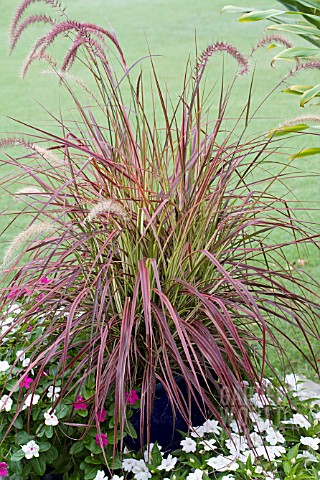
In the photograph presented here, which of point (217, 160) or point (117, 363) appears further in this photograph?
point (217, 160)

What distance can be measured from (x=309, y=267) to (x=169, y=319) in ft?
6.28

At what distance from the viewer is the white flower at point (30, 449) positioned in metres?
1.81

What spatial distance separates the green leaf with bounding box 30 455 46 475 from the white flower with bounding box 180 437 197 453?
37 cm

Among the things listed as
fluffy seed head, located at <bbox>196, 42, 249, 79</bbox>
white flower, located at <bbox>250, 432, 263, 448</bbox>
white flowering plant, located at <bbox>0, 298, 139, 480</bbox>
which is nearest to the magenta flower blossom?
white flowering plant, located at <bbox>0, 298, 139, 480</bbox>

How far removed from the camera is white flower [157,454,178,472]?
6.01ft

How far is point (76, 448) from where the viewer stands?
1859 mm

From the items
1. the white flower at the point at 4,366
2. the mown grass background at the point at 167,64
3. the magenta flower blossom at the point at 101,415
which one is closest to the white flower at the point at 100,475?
the magenta flower blossom at the point at 101,415

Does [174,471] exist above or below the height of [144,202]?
below

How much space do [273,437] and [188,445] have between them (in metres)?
0.25

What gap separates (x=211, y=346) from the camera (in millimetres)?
1825

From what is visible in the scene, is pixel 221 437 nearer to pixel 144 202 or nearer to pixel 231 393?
pixel 231 393

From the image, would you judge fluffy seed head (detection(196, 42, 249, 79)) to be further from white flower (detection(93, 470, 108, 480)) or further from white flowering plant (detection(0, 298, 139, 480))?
white flower (detection(93, 470, 108, 480))

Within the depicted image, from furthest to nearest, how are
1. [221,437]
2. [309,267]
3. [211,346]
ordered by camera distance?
[309,267]
[221,437]
[211,346]

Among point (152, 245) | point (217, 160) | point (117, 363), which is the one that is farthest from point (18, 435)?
point (217, 160)
